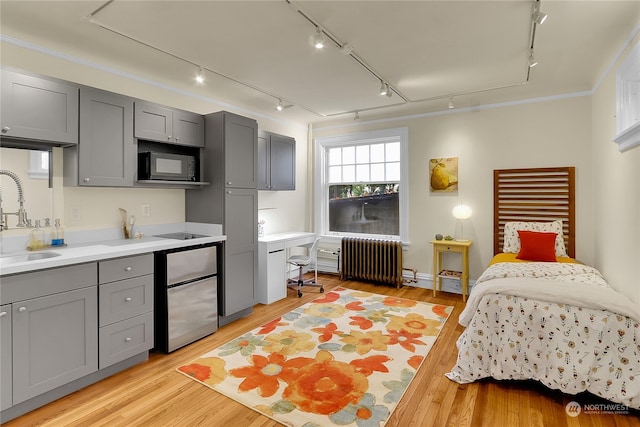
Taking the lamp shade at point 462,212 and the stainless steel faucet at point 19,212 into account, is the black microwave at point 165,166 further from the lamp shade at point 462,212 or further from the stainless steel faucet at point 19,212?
the lamp shade at point 462,212

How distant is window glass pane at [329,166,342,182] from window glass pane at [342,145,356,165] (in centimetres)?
16

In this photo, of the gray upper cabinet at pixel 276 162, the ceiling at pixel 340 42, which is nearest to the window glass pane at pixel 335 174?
the gray upper cabinet at pixel 276 162

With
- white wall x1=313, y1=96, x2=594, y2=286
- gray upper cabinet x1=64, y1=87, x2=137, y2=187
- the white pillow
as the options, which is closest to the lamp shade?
white wall x1=313, y1=96, x2=594, y2=286

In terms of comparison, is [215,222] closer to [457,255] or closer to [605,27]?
[457,255]

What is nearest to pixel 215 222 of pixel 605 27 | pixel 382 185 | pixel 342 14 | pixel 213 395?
pixel 213 395

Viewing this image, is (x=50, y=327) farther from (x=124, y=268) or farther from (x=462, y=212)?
(x=462, y=212)

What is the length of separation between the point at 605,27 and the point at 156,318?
4.42 metres

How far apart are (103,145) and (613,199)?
4.76 m

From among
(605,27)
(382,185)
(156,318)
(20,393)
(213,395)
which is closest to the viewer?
(20,393)

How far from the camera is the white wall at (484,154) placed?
13.1ft

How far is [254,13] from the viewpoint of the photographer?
2320mm

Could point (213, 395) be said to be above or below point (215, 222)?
below

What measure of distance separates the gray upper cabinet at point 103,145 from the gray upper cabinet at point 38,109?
87mm

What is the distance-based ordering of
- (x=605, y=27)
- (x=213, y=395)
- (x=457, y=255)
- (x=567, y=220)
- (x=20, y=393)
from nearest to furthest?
Result: (x=20, y=393), (x=213, y=395), (x=605, y=27), (x=567, y=220), (x=457, y=255)
